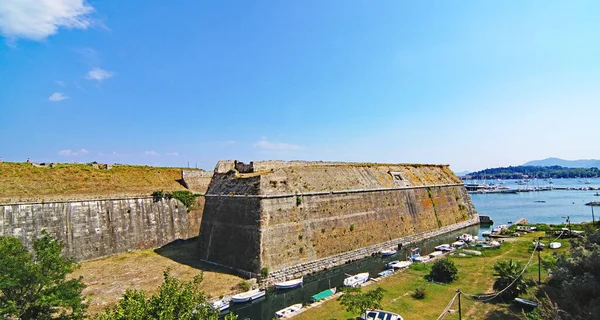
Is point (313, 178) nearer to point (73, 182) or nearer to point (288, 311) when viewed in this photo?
point (288, 311)

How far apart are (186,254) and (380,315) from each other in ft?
69.6

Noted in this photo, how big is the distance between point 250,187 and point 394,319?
14.7 m

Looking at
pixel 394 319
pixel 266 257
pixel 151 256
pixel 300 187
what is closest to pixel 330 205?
pixel 300 187

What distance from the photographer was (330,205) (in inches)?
1179

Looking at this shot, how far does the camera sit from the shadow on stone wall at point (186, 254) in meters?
25.8

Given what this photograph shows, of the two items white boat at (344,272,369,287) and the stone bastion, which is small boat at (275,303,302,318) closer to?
the stone bastion

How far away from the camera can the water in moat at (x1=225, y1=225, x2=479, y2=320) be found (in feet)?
65.1

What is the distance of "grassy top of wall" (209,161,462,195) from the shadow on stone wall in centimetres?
624

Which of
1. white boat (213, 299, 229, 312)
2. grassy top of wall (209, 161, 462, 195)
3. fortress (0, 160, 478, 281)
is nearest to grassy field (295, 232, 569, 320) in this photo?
white boat (213, 299, 229, 312)

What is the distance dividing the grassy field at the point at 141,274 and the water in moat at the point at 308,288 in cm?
218

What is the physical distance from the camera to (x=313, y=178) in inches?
1201

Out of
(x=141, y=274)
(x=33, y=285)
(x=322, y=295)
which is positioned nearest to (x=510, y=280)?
(x=322, y=295)

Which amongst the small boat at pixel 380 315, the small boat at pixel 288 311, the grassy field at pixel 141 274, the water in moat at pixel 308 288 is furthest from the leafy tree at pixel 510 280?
the grassy field at pixel 141 274

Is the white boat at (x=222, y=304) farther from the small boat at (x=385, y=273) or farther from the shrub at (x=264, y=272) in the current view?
the small boat at (x=385, y=273)
